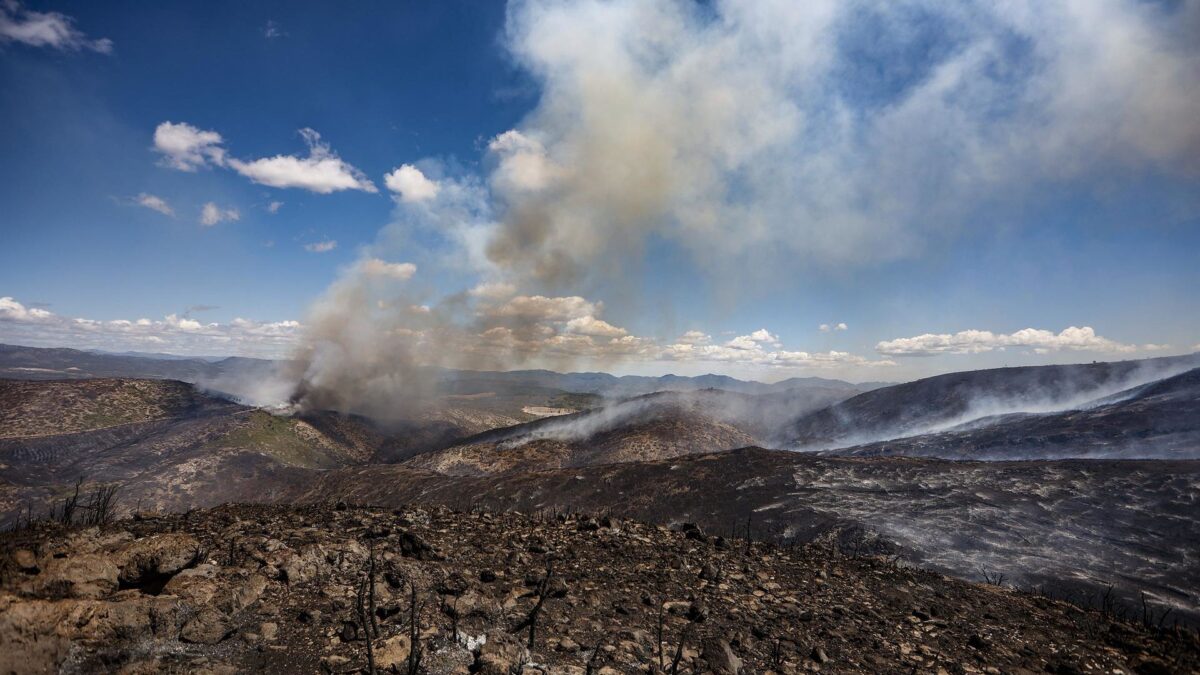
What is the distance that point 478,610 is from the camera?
707 centimetres

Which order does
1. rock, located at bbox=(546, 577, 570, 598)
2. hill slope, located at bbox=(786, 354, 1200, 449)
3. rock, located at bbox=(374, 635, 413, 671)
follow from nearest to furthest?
rock, located at bbox=(374, 635, 413, 671), rock, located at bbox=(546, 577, 570, 598), hill slope, located at bbox=(786, 354, 1200, 449)

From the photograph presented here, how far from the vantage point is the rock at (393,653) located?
5.82 metres

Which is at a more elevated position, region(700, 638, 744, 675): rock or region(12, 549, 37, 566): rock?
region(12, 549, 37, 566): rock

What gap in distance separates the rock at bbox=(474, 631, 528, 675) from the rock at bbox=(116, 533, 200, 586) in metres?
4.97

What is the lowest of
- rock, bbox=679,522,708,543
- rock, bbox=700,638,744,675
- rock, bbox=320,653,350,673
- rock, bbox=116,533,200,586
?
rock, bbox=679,522,708,543

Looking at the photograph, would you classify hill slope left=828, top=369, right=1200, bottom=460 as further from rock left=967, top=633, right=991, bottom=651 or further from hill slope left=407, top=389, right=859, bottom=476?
rock left=967, top=633, right=991, bottom=651

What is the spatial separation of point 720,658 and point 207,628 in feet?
22.0

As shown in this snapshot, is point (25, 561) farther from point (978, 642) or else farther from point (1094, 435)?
point (1094, 435)

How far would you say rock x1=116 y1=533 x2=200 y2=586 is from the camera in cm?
706

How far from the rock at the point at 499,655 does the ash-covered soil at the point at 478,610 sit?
0.08 ft

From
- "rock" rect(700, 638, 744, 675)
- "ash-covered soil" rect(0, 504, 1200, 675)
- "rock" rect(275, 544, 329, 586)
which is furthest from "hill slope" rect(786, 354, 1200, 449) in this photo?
"rock" rect(275, 544, 329, 586)

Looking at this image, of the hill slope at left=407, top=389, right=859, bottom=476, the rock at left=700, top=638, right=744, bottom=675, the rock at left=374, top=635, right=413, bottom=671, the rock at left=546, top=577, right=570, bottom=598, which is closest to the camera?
the rock at left=374, top=635, right=413, bottom=671

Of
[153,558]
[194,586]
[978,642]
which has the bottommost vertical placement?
[978,642]

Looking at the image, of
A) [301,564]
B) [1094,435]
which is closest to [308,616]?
[301,564]
